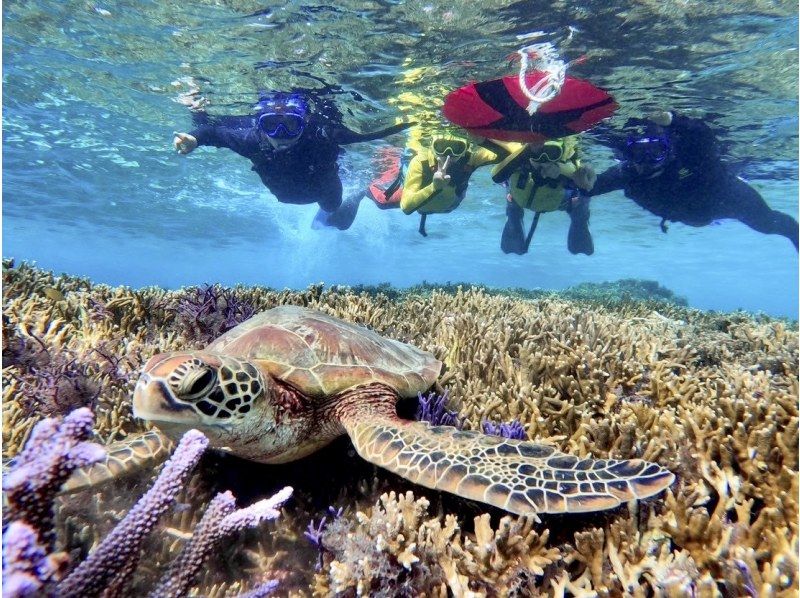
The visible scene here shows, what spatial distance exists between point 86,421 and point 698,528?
2.12 meters

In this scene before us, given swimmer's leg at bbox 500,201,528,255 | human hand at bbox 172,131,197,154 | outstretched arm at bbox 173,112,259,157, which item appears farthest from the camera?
swimmer's leg at bbox 500,201,528,255

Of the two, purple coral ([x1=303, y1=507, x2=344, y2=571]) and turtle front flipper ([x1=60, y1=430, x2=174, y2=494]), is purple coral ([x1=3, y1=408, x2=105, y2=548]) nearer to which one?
turtle front flipper ([x1=60, y1=430, x2=174, y2=494])

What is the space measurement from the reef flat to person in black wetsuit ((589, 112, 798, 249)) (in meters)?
8.07

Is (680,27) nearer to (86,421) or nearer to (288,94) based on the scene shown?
(288,94)

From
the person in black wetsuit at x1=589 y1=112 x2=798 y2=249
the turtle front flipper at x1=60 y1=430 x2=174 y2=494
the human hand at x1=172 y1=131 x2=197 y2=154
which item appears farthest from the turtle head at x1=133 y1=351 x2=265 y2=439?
the person in black wetsuit at x1=589 y1=112 x2=798 y2=249

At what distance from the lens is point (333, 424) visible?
2.41 meters

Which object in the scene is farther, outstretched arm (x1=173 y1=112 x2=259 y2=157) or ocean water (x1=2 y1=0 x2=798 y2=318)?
outstretched arm (x1=173 y1=112 x2=259 y2=157)

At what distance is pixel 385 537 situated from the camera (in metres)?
1.58

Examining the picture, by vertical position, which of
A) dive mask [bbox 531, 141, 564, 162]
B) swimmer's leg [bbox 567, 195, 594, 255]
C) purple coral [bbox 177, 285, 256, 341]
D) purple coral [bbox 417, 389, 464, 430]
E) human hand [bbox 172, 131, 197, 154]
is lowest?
swimmer's leg [bbox 567, 195, 594, 255]

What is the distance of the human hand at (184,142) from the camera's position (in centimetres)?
833

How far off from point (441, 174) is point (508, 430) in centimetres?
815

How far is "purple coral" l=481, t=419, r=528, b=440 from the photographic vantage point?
2395 mm

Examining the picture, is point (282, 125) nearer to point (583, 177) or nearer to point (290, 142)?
point (290, 142)

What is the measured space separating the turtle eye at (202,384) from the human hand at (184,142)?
26.8ft
